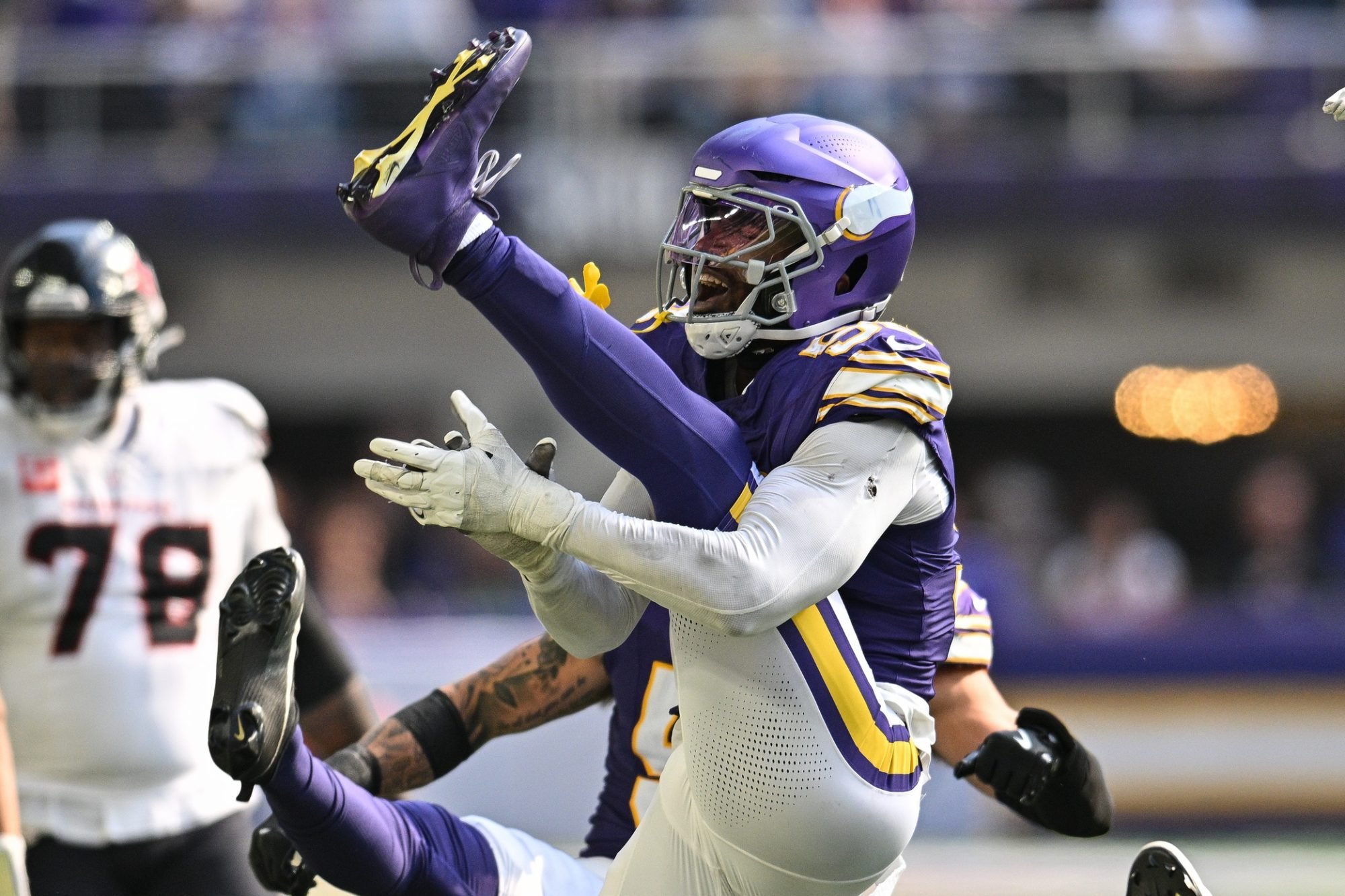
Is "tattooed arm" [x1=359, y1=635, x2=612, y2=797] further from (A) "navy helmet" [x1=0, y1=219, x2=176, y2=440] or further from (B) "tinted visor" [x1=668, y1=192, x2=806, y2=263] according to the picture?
(B) "tinted visor" [x1=668, y1=192, x2=806, y2=263]

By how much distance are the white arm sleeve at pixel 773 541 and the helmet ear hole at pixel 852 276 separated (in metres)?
0.38

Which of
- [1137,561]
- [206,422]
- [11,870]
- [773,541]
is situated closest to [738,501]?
[773,541]

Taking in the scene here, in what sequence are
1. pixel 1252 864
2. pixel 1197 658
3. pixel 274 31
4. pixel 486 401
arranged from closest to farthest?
pixel 1252 864 → pixel 1197 658 → pixel 274 31 → pixel 486 401

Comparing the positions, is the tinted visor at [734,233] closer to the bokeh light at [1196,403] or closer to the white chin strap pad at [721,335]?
the white chin strap pad at [721,335]

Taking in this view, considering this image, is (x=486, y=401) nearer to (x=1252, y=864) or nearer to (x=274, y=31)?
(x=274, y=31)

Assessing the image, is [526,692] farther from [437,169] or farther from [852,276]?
[437,169]

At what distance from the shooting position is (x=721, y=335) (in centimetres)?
292

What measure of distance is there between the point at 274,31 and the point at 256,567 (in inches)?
302

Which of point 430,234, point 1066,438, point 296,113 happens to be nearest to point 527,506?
point 430,234

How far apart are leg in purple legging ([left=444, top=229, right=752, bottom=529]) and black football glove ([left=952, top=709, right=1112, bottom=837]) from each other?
631 mm

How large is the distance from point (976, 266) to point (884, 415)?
9.23m

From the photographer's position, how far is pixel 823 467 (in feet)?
8.70

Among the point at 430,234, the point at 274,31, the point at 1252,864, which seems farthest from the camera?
the point at 274,31

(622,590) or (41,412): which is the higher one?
(622,590)
